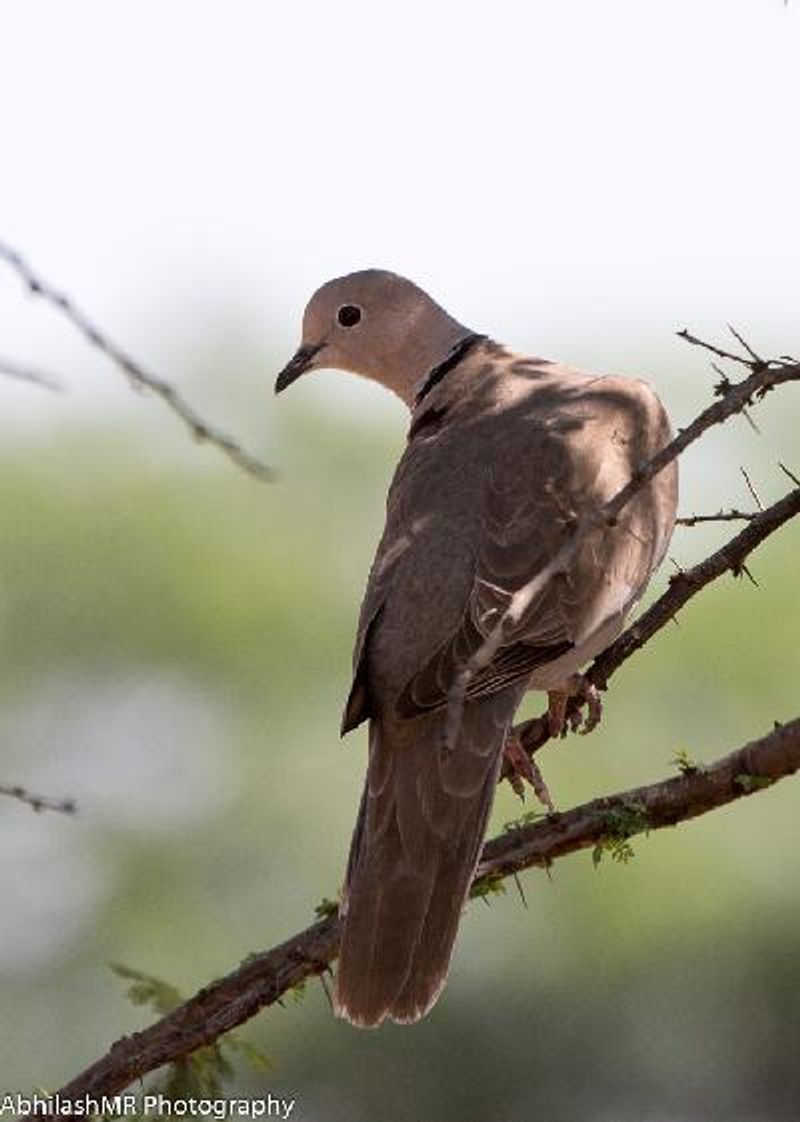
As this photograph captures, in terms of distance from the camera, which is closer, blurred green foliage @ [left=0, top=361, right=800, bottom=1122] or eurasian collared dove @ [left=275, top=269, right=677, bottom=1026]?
eurasian collared dove @ [left=275, top=269, right=677, bottom=1026]

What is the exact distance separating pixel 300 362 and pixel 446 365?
769mm

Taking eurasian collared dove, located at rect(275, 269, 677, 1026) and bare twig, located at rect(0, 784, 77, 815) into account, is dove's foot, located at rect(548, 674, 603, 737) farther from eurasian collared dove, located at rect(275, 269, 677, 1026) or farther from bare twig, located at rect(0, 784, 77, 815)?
bare twig, located at rect(0, 784, 77, 815)

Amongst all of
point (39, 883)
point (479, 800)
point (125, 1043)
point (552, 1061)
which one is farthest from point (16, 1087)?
point (125, 1043)

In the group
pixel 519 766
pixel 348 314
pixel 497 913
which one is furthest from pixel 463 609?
pixel 497 913

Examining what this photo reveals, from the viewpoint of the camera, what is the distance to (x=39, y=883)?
1102cm

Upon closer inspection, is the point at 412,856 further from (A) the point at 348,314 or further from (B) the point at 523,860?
(A) the point at 348,314

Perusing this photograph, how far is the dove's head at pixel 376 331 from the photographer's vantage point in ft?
26.2

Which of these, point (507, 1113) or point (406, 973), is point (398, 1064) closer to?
point (507, 1113)

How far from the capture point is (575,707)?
607 centimetres

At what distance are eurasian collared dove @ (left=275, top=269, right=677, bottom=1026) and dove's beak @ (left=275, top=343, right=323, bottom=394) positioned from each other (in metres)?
1.19

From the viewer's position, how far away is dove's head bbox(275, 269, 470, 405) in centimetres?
798

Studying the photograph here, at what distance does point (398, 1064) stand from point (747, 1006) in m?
1.44

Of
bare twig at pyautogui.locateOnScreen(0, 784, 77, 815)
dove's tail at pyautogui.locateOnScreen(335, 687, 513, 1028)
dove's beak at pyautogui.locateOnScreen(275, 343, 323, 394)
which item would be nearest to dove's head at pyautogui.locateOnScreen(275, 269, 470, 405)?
dove's beak at pyautogui.locateOnScreen(275, 343, 323, 394)

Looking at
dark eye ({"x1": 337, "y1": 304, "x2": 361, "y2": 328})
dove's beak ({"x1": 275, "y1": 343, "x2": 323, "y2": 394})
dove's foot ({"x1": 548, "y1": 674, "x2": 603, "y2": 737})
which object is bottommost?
dove's foot ({"x1": 548, "y1": 674, "x2": 603, "y2": 737})
